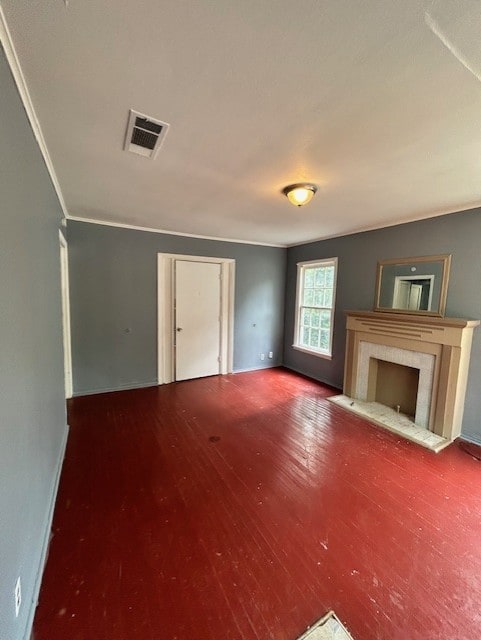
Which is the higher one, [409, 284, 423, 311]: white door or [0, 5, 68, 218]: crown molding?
[0, 5, 68, 218]: crown molding

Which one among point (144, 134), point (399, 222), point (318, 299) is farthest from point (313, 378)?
point (144, 134)

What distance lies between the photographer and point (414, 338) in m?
3.04

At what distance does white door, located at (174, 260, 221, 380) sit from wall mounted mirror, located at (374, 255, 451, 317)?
250cm

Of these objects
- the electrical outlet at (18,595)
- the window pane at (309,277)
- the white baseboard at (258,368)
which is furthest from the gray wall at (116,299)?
the electrical outlet at (18,595)

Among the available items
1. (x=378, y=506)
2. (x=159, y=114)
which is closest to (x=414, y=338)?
(x=378, y=506)

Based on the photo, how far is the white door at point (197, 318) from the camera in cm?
425

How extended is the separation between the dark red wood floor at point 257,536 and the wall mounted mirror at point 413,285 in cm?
150

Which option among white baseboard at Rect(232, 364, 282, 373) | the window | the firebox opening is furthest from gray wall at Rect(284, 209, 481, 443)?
the firebox opening

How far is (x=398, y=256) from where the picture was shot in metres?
3.36

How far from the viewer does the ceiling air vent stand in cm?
143

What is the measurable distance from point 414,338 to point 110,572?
3.33 m

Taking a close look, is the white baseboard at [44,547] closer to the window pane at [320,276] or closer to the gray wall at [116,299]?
the gray wall at [116,299]

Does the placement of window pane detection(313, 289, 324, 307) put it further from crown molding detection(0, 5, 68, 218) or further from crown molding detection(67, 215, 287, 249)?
crown molding detection(0, 5, 68, 218)

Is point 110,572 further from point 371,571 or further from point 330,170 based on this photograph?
point 330,170
